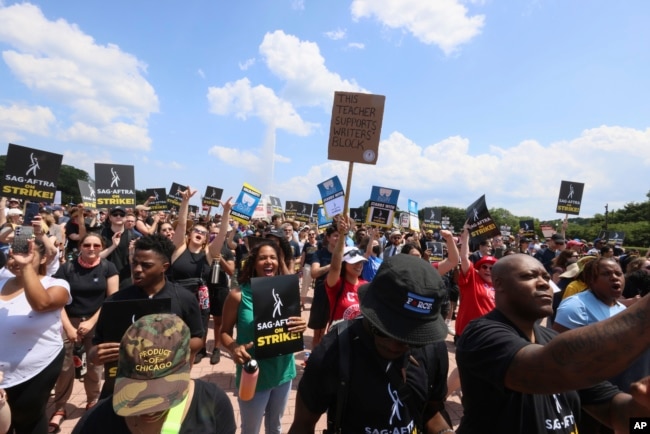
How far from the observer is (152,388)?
4.54 feet

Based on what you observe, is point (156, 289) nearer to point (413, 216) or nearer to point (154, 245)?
point (154, 245)

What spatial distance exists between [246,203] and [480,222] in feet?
16.3

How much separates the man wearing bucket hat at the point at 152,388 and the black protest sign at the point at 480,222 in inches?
225

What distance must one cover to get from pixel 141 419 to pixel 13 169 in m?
7.65

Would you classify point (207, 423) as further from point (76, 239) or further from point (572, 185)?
point (572, 185)

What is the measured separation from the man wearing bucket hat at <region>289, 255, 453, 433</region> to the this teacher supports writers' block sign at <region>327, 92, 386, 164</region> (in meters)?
3.63

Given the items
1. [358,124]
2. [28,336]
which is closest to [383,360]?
[28,336]

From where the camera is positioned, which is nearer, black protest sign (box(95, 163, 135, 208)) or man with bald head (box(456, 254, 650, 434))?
man with bald head (box(456, 254, 650, 434))

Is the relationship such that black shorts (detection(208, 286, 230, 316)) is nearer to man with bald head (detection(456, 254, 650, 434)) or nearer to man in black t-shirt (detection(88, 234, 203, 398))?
man in black t-shirt (detection(88, 234, 203, 398))

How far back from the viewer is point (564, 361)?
41.9 inches

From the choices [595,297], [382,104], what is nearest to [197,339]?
[595,297]

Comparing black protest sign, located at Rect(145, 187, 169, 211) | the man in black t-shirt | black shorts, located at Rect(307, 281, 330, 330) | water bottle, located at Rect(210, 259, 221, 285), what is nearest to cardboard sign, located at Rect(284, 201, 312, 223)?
black protest sign, located at Rect(145, 187, 169, 211)

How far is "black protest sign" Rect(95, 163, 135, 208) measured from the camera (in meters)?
8.10

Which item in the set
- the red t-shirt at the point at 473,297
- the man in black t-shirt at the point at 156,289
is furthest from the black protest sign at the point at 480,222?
Result: the man in black t-shirt at the point at 156,289
